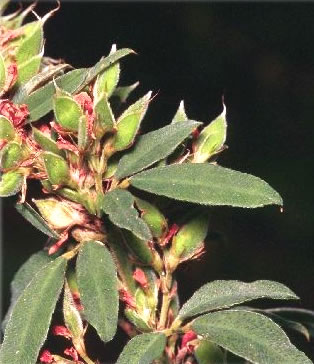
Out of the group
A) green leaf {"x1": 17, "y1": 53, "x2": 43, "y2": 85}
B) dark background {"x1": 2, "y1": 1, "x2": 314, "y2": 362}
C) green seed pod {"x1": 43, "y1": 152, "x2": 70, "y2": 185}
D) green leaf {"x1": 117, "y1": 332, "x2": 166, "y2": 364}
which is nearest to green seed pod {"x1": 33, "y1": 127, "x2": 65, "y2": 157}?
green seed pod {"x1": 43, "y1": 152, "x2": 70, "y2": 185}

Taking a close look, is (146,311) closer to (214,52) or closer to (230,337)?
(230,337)

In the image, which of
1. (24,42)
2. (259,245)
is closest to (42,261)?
(24,42)

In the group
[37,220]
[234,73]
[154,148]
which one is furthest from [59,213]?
[234,73]

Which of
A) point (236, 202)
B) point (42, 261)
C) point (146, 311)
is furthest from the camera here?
point (42, 261)

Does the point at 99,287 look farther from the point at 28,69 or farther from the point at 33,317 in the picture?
the point at 28,69

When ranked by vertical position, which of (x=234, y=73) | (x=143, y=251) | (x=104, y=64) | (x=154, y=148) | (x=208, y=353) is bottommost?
(x=234, y=73)

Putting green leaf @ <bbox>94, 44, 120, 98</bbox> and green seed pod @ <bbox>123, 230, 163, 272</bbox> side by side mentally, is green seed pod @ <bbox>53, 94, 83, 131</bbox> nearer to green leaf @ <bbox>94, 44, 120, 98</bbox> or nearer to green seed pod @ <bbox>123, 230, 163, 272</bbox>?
green leaf @ <bbox>94, 44, 120, 98</bbox>

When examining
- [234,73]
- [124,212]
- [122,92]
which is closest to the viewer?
[124,212]

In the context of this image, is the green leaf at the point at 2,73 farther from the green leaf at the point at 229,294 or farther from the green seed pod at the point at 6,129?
the green leaf at the point at 229,294
